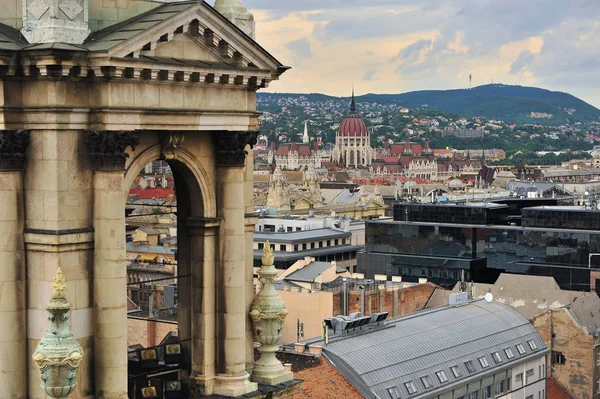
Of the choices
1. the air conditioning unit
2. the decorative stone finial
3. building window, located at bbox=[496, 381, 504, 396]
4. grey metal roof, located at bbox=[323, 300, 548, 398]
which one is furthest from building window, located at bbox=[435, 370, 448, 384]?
the decorative stone finial

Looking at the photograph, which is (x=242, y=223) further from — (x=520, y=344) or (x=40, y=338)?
(x=520, y=344)

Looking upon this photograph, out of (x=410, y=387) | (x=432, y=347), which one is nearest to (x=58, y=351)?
(x=410, y=387)

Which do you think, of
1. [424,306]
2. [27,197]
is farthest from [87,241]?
[424,306]

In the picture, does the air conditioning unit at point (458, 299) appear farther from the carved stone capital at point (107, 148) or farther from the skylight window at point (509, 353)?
the carved stone capital at point (107, 148)

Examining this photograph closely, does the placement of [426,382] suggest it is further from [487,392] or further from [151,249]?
[151,249]

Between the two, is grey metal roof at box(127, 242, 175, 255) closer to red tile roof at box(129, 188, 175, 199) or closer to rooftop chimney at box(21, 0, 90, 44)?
red tile roof at box(129, 188, 175, 199)

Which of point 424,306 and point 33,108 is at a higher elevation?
point 33,108
